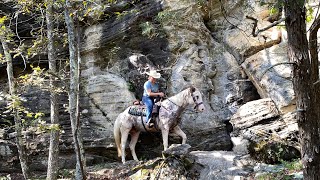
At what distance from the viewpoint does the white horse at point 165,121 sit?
983 cm

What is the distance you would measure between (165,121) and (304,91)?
5.32 m

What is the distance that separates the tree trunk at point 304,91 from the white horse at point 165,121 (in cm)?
462

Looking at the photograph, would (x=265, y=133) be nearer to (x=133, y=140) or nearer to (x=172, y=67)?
(x=133, y=140)

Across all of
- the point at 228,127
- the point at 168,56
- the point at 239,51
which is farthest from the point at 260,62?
the point at 168,56

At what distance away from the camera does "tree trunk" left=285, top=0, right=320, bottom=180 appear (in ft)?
16.7

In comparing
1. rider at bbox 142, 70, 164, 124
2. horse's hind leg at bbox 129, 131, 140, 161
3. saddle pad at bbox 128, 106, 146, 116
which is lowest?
horse's hind leg at bbox 129, 131, 140, 161

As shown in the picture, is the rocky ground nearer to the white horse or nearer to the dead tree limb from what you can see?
the white horse

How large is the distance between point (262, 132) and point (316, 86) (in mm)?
3802

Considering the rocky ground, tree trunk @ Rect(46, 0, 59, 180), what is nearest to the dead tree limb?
the rocky ground

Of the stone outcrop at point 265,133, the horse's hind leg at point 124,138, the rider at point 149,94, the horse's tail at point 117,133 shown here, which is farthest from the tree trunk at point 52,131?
the stone outcrop at point 265,133

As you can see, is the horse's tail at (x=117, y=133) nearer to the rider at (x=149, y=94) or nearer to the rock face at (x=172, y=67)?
the rock face at (x=172, y=67)

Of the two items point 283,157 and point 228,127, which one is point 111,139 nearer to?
point 228,127

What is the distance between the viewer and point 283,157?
8.13 metres

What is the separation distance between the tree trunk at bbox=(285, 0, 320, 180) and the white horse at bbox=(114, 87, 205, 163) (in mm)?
4618
